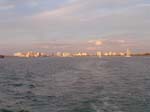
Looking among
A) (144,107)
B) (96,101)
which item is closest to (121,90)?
(96,101)

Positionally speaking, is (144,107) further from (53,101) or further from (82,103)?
(53,101)

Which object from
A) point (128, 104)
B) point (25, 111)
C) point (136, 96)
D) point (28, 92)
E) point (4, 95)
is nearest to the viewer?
point (25, 111)

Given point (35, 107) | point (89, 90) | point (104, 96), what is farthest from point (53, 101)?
point (89, 90)

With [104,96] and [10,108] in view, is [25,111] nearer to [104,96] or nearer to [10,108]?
[10,108]

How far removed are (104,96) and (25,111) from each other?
934 centimetres

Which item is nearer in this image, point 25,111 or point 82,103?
point 25,111

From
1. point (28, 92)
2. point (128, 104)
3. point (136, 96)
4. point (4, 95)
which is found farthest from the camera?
point (28, 92)

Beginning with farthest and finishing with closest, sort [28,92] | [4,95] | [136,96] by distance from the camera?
[28,92] → [4,95] → [136,96]

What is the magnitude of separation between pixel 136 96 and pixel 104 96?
10.2 ft

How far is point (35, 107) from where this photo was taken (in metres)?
27.5

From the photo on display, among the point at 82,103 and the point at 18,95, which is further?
the point at 18,95

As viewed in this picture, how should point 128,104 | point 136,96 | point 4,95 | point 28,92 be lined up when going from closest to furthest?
point 128,104, point 136,96, point 4,95, point 28,92

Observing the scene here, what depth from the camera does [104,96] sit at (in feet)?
106

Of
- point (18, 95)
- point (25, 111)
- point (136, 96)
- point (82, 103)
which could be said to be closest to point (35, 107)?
point (25, 111)
